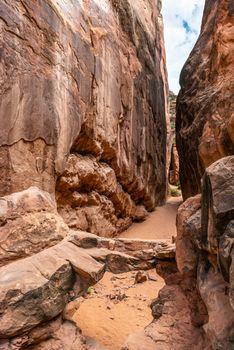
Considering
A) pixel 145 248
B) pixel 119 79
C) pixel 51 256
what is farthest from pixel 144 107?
pixel 51 256

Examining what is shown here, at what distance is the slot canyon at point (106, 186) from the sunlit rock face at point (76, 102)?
0.12ft

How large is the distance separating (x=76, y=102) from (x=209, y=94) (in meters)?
4.71

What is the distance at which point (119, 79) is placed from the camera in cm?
1116

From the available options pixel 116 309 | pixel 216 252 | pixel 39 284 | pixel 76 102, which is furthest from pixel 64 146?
pixel 216 252

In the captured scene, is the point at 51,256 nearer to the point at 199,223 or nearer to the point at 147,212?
the point at 199,223

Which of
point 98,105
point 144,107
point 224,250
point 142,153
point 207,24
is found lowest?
point 224,250

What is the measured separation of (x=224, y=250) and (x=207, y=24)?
11.6m

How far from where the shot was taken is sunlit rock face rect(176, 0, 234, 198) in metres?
8.73

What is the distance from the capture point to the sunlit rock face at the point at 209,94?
873cm

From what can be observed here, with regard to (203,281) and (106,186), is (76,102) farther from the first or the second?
(203,281)

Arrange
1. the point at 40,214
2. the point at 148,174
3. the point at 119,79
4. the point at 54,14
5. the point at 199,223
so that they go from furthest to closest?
the point at 148,174, the point at 119,79, the point at 54,14, the point at 40,214, the point at 199,223

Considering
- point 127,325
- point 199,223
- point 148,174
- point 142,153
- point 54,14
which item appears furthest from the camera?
point 148,174

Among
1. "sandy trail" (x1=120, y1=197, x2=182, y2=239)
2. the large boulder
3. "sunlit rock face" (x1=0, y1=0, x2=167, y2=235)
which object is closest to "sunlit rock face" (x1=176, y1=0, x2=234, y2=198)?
"sandy trail" (x1=120, y1=197, x2=182, y2=239)

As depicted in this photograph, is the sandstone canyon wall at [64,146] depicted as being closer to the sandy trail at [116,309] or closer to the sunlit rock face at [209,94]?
the sandy trail at [116,309]
